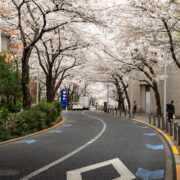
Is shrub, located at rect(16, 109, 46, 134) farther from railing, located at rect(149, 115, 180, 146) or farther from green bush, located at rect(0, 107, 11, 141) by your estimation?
railing, located at rect(149, 115, 180, 146)

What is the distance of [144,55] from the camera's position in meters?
24.3

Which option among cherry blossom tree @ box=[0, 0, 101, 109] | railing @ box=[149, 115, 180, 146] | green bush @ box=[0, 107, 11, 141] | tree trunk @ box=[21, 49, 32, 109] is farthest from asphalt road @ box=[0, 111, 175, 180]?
cherry blossom tree @ box=[0, 0, 101, 109]

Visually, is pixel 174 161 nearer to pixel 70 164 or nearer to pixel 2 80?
pixel 70 164

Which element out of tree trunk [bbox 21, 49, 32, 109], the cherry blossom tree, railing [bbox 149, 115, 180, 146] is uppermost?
the cherry blossom tree

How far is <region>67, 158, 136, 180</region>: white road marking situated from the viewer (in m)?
5.30

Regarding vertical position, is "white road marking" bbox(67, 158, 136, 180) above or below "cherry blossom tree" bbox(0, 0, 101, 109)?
below

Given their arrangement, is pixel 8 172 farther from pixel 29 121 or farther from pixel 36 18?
pixel 36 18

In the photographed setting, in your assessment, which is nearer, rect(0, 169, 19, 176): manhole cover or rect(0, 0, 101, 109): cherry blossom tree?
rect(0, 169, 19, 176): manhole cover

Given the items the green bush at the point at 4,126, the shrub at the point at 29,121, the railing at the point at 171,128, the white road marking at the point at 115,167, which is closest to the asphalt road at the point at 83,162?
the white road marking at the point at 115,167

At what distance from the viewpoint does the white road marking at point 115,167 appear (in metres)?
5.30

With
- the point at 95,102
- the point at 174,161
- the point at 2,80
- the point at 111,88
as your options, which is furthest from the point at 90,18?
the point at 95,102

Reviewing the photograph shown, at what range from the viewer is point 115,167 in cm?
605

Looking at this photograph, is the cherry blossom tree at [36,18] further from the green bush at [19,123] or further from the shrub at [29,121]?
the green bush at [19,123]

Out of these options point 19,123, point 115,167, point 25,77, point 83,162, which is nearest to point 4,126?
point 19,123
